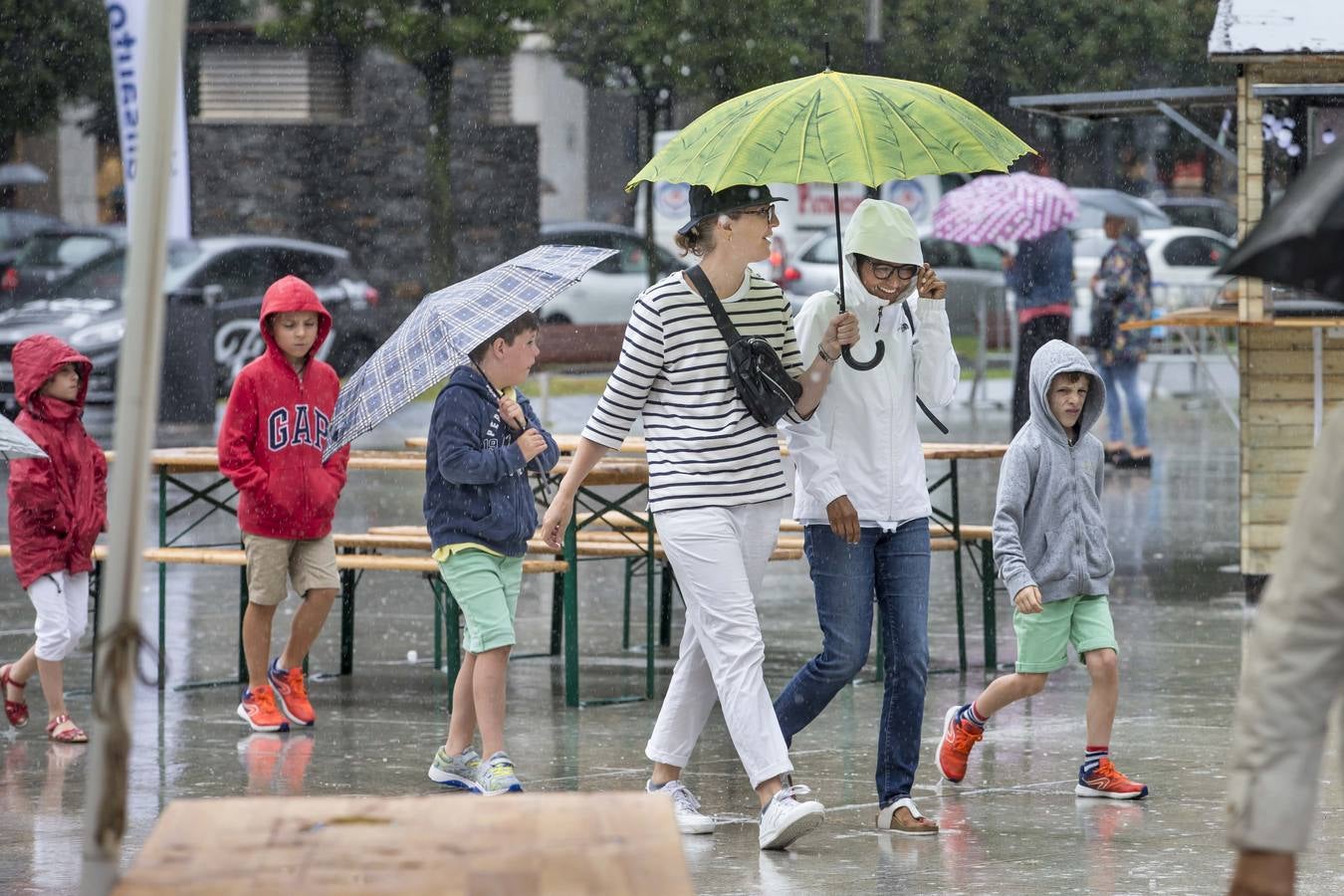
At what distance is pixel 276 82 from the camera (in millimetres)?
36188

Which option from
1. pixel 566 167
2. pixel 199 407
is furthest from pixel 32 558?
pixel 566 167

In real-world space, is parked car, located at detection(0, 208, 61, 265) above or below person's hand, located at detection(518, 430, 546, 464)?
above

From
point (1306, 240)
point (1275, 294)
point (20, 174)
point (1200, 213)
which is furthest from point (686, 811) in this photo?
point (20, 174)

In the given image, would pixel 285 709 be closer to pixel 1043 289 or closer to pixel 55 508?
pixel 55 508

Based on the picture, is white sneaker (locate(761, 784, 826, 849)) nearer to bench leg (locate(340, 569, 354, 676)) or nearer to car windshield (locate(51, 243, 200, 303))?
bench leg (locate(340, 569, 354, 676))

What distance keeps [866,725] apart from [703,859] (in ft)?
7.21

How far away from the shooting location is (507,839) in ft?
11.2

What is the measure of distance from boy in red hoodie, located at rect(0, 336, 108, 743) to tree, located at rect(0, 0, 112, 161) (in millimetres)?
25160

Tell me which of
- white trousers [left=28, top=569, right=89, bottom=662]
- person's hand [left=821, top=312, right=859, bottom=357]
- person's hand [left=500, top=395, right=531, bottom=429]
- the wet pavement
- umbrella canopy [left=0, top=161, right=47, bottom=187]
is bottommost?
the wet pavement

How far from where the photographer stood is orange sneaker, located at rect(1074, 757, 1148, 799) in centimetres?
699

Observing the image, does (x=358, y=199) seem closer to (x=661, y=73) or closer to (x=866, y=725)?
(x=661, y=73)

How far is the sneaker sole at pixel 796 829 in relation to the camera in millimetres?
6172

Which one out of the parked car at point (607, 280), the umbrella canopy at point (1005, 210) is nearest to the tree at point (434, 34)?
the parked car at point (607, 280)

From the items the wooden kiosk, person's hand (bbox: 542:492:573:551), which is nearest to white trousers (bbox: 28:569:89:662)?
person's hand (bbox: 542:492:573:551)
